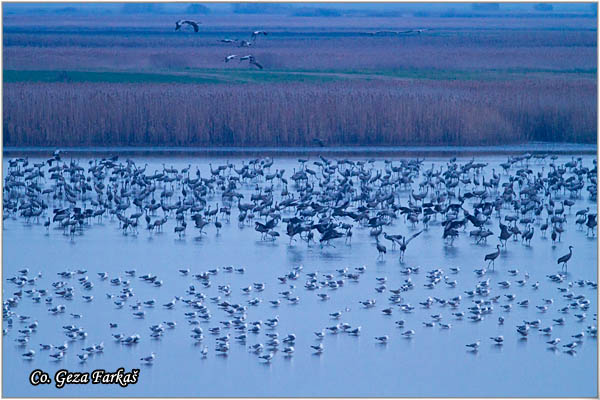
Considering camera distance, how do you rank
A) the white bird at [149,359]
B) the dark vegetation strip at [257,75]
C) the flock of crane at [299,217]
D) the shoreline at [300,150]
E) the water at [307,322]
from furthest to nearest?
1. the dark vegetation strip at [257,75]
2. the shoreline at [300,150]
3. the flock of crane at [299,217]
4. the white bird at [149,359]
5. the water at [307,322]

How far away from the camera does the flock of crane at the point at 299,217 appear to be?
10711mm

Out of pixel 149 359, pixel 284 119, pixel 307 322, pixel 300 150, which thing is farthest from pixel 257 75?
pixel 149 359

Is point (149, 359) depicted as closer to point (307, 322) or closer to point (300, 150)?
point (307, 322)

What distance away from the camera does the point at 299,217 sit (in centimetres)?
1599

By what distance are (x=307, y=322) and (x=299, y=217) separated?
17.7 feet

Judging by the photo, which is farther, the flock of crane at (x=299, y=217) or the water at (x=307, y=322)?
the flock of crane at (x=299, y=217)

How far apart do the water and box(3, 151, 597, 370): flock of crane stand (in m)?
0.10

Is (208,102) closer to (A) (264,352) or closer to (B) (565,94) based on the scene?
(B) (565,94)

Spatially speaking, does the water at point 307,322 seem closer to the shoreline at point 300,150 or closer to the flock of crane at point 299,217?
the flock of crane at point 299,217

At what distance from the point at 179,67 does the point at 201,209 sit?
28.9 metres

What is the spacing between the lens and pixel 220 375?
9234 millimetres

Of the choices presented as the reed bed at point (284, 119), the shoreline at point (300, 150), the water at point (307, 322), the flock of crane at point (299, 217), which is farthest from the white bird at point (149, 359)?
the reed bed at point (284, 119)

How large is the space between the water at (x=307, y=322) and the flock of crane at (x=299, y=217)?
10 centimetres

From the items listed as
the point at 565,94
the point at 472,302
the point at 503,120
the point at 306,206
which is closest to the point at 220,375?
the point at 472,302
